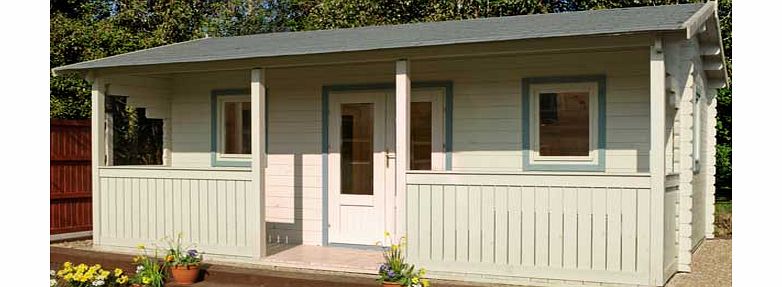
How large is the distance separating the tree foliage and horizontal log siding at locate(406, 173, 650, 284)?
878 cm

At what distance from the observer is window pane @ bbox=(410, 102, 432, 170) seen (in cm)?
824

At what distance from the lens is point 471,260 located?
265 inches

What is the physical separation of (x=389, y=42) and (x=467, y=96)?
1.31 m

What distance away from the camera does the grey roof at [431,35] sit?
632 centimetres

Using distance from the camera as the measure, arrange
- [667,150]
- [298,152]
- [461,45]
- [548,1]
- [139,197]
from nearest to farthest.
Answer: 1. [461,45]
2. [667,150]
3. [139,197]
4. [298,152]
5. [548,1]

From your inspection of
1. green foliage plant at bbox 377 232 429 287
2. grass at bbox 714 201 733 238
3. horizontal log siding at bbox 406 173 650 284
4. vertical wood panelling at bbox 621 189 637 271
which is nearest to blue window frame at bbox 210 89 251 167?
horizontal log siding at bbox 406 173 650 284

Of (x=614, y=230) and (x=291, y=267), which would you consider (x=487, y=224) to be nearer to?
(x=614, y=230)

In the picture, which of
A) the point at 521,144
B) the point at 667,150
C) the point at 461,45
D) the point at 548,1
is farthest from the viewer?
the point at 548,1

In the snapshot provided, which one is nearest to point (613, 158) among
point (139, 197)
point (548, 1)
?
point (139, 197)

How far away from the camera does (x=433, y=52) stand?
268 inches

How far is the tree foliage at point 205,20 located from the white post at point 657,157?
878 centimetres

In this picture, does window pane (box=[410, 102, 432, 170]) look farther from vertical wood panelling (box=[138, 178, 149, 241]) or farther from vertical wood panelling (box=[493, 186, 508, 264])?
vertical wood panelling (box=[138, 178, 149, 241])

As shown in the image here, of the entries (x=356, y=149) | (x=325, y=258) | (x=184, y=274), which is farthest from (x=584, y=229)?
(x=184, y=274)

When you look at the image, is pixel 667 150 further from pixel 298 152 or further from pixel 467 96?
pixel 298 152
